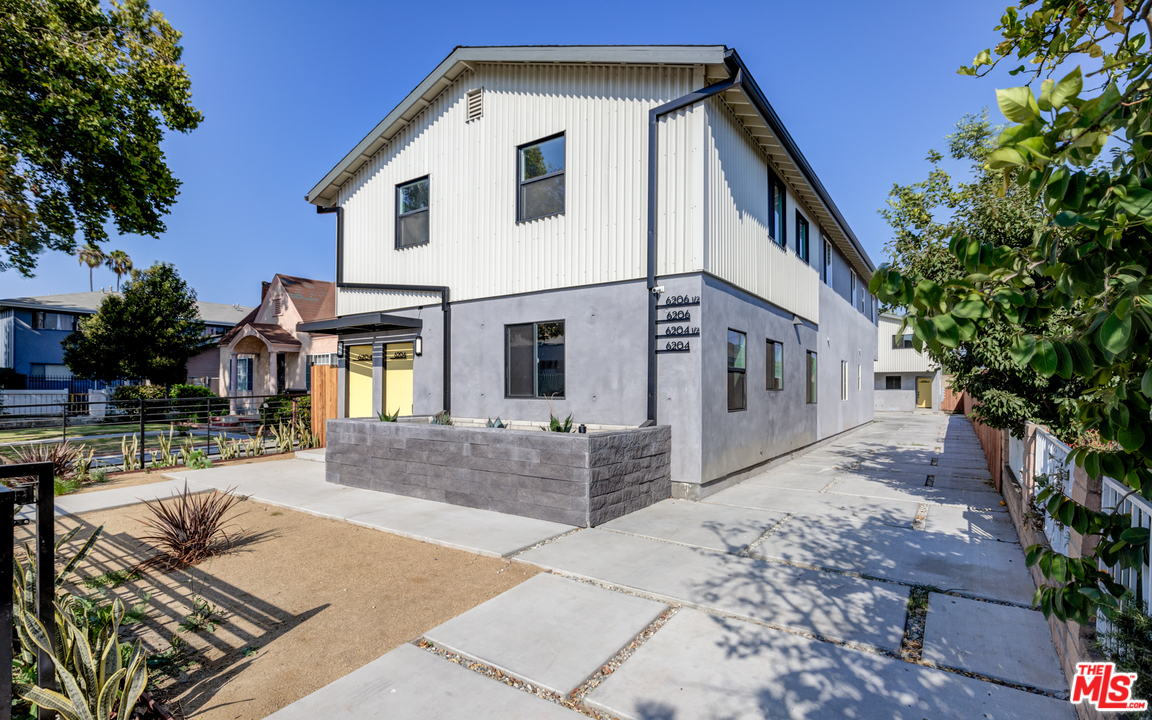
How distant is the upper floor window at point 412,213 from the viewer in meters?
12.1

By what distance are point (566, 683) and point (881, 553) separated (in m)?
4.07

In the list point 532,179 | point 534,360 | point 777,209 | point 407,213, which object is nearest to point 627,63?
point 532,179

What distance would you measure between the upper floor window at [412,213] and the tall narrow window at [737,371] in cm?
707

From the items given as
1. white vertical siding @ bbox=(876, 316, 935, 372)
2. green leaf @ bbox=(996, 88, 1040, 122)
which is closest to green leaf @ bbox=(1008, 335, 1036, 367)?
green leaf @ bbox=(996, 88, 1040, 122)

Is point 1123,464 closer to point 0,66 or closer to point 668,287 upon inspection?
point 668,287

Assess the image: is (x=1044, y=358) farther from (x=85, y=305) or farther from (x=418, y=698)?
(x=85, y=305)

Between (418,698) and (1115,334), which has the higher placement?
(1115,334)

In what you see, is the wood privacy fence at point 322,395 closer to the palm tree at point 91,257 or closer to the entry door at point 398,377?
the entry door at point 398,377

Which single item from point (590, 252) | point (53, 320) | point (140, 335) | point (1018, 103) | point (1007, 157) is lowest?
point (1007, 157)

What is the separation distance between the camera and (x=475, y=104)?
1095cm

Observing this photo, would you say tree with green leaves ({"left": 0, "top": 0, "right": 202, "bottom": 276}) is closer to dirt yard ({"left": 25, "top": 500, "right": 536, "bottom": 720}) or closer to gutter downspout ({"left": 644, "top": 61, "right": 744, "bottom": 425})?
dirt yard ({"left": 25, "top": 500, "right": 536, "bottom": 720})

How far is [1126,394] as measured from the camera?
56.1 inches

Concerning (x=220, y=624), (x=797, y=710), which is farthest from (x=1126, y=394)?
(x=220, y=624)

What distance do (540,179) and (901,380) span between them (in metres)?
34.2
